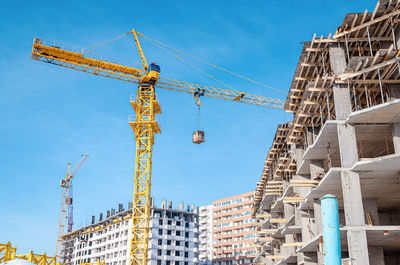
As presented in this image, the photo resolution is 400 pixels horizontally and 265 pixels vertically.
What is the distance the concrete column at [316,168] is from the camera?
33591mm

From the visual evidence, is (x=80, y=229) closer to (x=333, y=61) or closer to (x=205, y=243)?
(x=205, y=243)

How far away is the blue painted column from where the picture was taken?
11.3 meters

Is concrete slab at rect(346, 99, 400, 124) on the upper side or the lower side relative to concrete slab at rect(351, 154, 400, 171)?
upper

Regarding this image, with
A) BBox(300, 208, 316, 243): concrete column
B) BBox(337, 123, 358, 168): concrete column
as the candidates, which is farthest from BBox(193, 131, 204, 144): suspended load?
BBox(337, 123, 358, 168): concrete column

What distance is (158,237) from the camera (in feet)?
386

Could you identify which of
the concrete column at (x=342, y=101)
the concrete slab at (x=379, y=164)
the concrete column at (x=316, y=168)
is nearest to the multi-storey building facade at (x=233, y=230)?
the concrete column at (x=316, y=168)

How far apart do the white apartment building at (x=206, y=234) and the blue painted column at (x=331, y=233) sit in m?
141

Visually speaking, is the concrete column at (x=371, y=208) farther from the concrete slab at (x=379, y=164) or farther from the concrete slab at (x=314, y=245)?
the concrete slab at (x=379, y=164)

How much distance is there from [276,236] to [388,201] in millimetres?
18278

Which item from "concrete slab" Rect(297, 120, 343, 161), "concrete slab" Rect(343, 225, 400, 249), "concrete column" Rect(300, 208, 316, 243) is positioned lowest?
"concrete slab" Rect(343, 225, 400, 249)

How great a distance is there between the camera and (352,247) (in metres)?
24.1

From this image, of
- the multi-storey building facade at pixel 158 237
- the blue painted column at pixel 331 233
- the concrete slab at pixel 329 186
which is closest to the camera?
the blue painted column at pixel 331 233

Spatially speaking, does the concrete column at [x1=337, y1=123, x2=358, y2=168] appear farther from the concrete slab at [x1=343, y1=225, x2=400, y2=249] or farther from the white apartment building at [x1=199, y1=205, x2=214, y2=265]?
the white apartment building at [x1=199, y1=205, x2=214, y2=265]

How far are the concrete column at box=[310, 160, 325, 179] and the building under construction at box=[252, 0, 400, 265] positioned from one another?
8 centimetres
